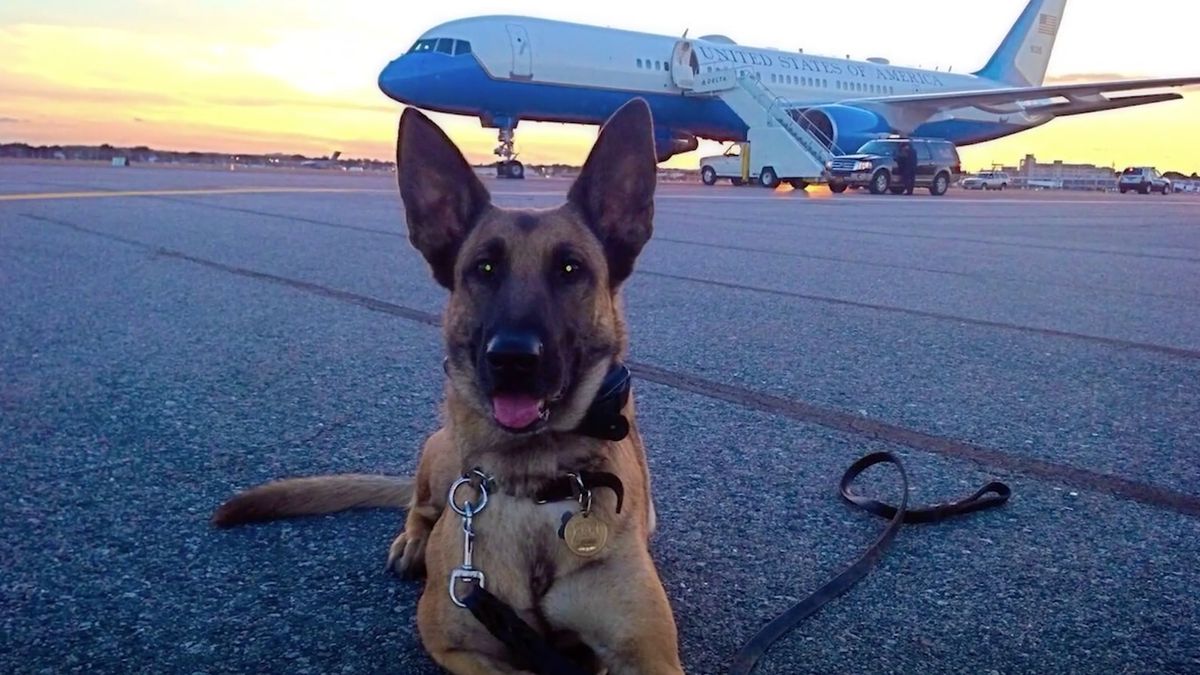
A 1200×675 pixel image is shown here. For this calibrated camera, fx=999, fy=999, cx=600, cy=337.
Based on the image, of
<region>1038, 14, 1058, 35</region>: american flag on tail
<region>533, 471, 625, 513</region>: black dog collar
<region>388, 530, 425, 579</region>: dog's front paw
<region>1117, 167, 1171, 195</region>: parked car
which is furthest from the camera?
<region>1117, 167, 1171, 195</region>: parked car

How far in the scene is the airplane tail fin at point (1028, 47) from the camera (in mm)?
51469

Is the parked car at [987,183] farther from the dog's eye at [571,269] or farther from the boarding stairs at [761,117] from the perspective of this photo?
the dog's eye at [571,269]

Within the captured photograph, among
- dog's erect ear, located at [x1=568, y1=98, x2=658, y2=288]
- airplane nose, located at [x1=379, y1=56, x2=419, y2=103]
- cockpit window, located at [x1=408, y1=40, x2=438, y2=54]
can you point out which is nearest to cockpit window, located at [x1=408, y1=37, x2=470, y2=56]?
cockpit window, located at [x1=408, y1=40, x2=438, y2=54]

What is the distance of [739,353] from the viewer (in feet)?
17.6

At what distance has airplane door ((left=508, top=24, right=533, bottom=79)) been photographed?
1171 inches

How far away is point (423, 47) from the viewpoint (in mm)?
29422

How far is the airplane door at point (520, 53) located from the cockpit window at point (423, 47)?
7.61 feet

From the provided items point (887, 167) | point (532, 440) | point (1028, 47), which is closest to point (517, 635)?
point (532, 440)

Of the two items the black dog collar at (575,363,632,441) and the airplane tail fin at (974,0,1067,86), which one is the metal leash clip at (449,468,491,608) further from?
the airplane tail fin at (974,0,1067,86)

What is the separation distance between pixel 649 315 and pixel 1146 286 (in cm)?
530

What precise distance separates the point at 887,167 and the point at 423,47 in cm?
1409

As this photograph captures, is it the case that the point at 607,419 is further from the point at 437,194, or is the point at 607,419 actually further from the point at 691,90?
the point at 691,90

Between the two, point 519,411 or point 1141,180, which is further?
point 1141,180

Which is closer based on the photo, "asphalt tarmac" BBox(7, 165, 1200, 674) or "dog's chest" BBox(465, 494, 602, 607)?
"dog's chest" BBox(465, 494, 602, 607)
